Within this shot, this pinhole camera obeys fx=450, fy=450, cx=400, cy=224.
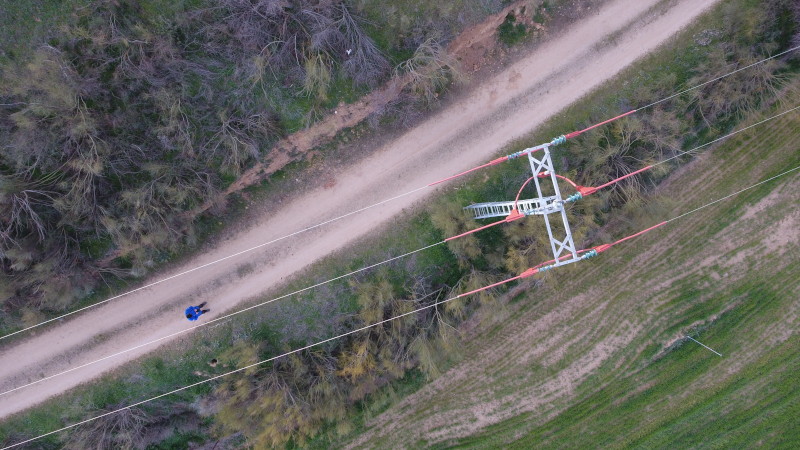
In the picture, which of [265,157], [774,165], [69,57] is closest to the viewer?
[69,57]

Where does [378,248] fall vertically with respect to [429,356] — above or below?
above

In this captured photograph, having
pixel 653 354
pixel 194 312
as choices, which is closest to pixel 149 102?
pixel 194 312

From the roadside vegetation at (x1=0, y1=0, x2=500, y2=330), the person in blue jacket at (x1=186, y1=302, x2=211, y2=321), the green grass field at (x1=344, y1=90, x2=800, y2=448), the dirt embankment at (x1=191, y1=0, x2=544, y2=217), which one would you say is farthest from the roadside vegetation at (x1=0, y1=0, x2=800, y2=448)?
the green grass field at (x1=344, y1=90, x2=800, y2=448)

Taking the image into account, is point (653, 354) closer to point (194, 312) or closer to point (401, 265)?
point (401, 265)

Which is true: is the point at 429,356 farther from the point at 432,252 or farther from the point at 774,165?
the point at 774,165

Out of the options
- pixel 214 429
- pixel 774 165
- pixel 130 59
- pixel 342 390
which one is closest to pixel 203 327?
pixel 214 429

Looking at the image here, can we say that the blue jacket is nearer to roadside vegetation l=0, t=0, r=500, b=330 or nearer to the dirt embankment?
roadside vegetation l=0, t=0, r=500, b=330
